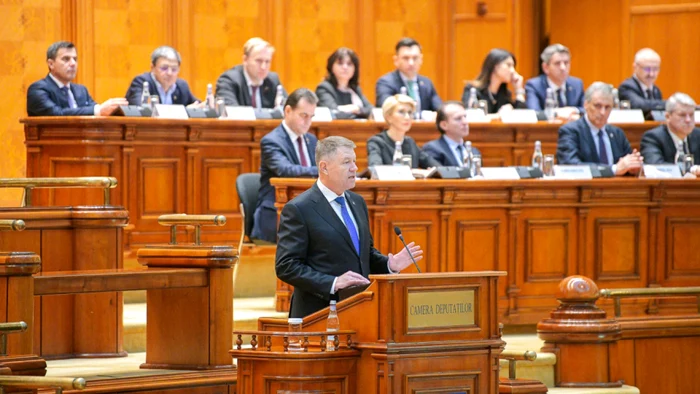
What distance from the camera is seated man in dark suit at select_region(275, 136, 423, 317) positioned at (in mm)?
5121

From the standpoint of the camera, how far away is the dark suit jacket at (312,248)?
512 cm

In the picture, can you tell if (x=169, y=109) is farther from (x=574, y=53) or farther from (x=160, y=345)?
(x=574, y=53)

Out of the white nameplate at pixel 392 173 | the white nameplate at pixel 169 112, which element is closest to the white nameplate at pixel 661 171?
the white nameplate at pixel 392 173

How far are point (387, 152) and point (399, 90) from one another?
212 cm

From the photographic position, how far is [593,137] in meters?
8.72

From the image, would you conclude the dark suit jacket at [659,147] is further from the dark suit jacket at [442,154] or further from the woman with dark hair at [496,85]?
the dark suit jacket at [442,154]

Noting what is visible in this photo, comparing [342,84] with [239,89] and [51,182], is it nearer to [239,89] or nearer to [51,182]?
[239,89]

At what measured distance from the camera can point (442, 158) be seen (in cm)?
832

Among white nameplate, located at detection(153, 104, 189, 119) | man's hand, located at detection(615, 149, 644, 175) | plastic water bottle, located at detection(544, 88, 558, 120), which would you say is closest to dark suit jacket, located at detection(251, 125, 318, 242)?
white nameplate, located at detection(153, 104, 189, 119)

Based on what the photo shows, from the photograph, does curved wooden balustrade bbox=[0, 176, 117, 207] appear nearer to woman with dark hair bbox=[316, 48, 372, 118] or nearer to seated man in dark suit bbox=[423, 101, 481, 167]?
seated man in dark suit bbox=[423, 101, 481, 167]

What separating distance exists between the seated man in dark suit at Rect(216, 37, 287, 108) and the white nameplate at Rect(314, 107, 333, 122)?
0.43 m

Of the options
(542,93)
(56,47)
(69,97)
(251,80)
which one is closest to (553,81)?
(542,93)

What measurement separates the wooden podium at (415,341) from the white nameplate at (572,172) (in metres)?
3.41

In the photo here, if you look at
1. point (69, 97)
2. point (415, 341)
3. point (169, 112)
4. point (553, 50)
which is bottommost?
point (415, 341)
